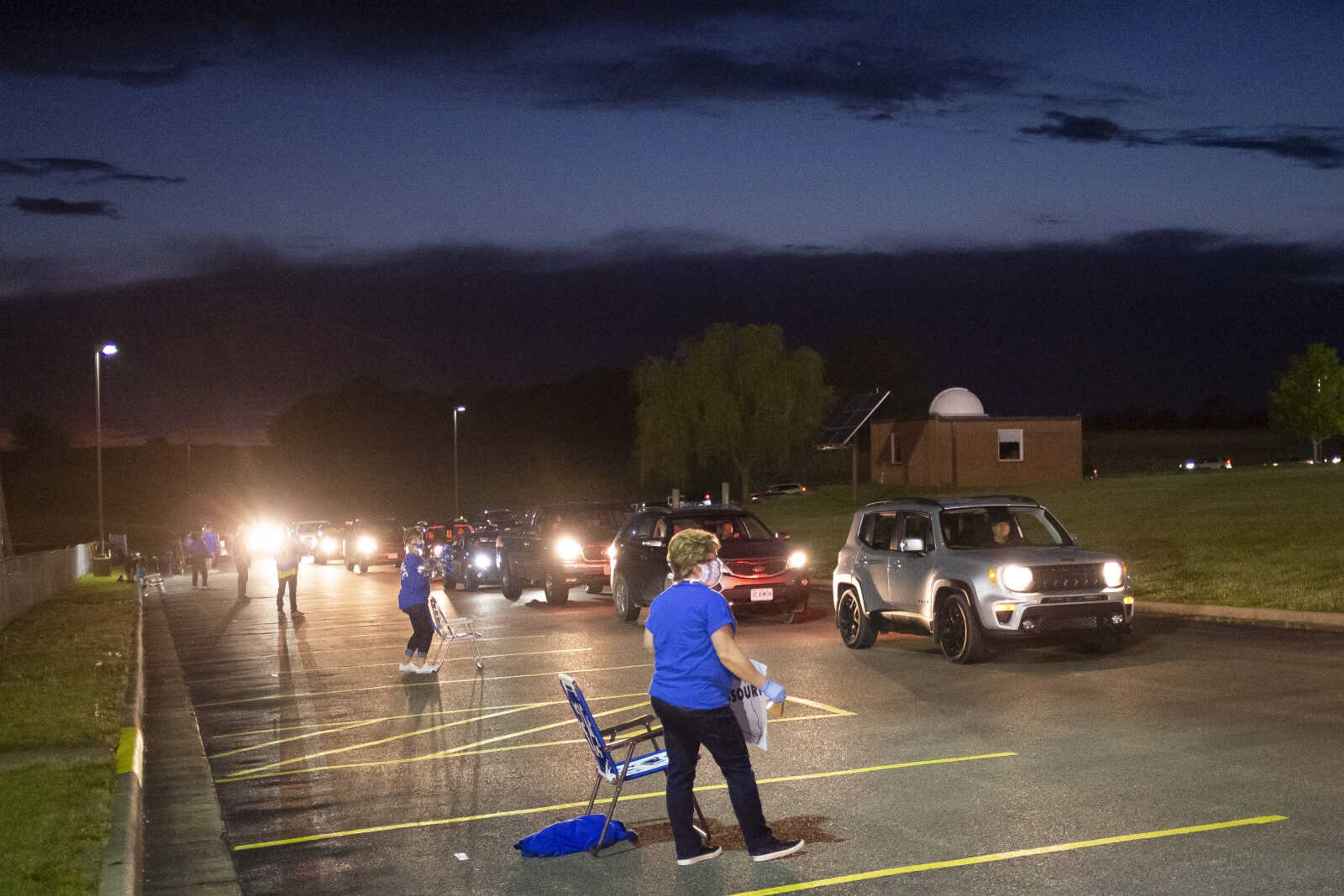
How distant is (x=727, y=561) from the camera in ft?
64.1

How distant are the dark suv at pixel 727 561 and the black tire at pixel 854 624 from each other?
2320mm

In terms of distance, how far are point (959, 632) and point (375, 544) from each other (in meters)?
31.1

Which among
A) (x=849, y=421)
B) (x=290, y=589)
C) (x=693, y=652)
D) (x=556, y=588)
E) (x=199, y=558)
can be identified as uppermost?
(x=849, y=421)

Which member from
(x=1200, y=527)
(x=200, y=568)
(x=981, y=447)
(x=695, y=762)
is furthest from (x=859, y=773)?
(x=981, y=447)

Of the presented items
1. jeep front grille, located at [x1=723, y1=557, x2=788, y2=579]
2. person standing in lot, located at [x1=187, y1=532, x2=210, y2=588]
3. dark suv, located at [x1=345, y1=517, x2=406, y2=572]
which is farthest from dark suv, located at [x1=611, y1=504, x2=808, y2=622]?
dark suv, located at [x1=345, y1=517, x2=406, y2=572]

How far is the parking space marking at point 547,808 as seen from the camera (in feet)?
25.9

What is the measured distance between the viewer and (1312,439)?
310 feet

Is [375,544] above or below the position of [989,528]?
below

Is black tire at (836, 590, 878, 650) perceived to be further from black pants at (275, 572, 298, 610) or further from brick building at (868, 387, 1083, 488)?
brick building at (868, 387, 1083, 488)

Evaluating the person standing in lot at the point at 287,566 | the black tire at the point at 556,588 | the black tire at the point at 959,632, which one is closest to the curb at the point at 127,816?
the black tire at the point at 959,632

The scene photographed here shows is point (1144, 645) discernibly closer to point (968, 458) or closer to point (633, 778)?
point (633, 778)

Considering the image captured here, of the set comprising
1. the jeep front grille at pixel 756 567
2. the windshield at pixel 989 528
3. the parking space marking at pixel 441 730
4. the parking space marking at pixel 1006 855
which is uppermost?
the windshield at pixel 989 528

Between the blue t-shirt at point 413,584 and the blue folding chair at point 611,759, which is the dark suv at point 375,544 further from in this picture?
the blue folding chair at point 611,759

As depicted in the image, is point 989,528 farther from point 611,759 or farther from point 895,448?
point 895,448
